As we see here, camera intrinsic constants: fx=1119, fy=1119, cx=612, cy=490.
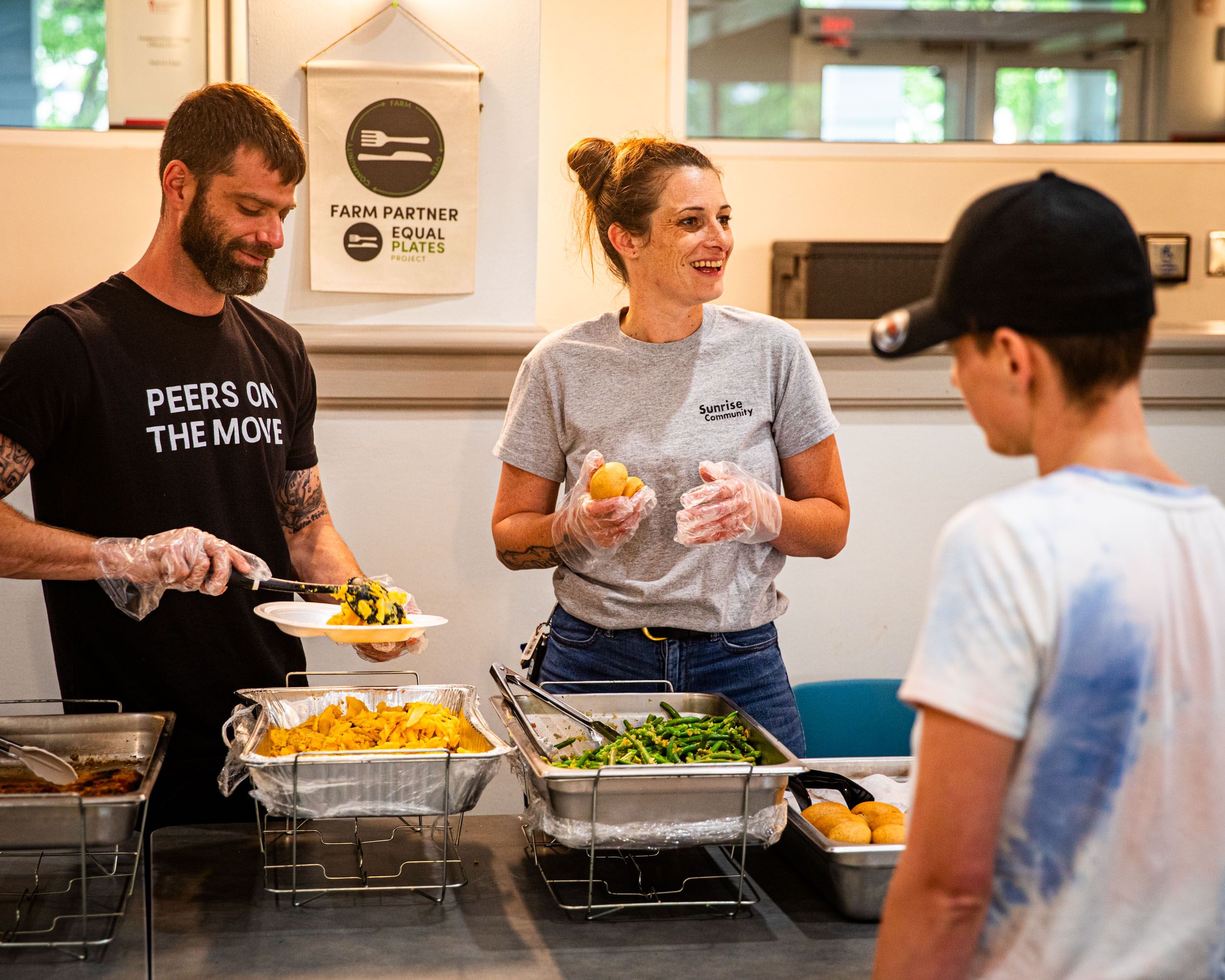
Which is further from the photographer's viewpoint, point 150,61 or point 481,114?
point 150,61

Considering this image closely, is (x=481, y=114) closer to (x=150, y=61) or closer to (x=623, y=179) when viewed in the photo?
(x=623, y=179)

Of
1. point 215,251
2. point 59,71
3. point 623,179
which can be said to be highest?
point 59,71

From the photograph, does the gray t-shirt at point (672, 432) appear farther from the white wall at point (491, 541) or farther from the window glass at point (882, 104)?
the window glass at point (882, 104)

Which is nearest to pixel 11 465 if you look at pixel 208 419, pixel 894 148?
pixel 208 419

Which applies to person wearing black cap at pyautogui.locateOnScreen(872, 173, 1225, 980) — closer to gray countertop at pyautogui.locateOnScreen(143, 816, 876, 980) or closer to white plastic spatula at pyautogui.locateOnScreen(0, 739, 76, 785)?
gray countertop at pyautogui.locateOnScreen(143, 816, 876, 980)

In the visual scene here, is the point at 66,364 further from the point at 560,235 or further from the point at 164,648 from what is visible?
the point at 560,235

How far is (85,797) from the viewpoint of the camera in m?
1.30

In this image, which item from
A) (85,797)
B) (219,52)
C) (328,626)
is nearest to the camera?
(85,797)

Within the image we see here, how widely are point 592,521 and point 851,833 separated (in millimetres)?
687

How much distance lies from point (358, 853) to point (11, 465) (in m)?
0.86

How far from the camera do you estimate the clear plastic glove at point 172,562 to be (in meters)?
1.73

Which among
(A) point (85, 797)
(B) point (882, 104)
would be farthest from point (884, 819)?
(B) point (882, 104)

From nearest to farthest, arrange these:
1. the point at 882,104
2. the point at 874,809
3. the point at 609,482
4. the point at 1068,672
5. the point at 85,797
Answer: the point at 1068,672 < the point at 85,797 < the point at 874,809 < the point at 609,482 < the point at 882,104

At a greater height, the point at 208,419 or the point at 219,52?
the point at 219,52
